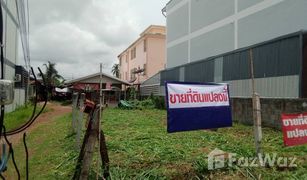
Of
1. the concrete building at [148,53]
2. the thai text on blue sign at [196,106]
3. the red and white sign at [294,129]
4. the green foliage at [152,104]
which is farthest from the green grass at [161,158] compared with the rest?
the concrete building at [148,53]

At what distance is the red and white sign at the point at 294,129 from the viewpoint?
6.27m

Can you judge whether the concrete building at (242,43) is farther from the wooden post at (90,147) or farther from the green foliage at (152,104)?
the wooden post at (90,147)

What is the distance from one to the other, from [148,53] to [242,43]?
22288 mm

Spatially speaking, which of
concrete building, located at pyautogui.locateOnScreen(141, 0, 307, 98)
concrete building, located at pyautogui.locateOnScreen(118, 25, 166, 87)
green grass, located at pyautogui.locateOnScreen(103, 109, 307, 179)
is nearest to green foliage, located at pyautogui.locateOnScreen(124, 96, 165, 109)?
concrete building, located at pyautogui.locateOnScreen(141, 0, 307, 98)

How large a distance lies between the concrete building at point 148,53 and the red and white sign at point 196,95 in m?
33.7

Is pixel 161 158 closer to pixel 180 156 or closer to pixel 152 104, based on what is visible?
pixel 180 156

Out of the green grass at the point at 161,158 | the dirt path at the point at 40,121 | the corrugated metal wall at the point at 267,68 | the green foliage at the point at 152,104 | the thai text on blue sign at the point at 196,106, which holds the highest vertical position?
the corrugated metal wall at the point at 267,68

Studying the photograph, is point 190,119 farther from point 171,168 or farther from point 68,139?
point 68,139

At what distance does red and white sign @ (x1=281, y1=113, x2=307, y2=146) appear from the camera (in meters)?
6.27

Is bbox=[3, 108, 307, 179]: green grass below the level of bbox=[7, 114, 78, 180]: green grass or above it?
above

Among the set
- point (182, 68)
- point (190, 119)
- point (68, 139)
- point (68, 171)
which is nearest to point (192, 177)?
point (190, 119)

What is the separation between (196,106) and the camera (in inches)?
239

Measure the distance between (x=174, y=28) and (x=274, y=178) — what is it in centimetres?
2441

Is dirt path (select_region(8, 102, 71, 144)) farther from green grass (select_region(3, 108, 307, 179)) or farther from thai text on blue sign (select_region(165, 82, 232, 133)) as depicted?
thai text on blue sign (select_region(165, 82, 232, 133))
